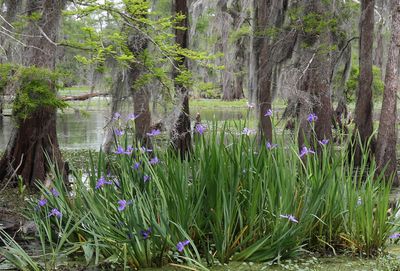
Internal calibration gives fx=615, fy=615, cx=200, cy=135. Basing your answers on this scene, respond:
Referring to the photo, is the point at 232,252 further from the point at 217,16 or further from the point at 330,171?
the point at 217,16

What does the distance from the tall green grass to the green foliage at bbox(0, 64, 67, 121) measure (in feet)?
8.38

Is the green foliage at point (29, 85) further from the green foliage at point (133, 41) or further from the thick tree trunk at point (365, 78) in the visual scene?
the thick tree trunk at point (365, 78)

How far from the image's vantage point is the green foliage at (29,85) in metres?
7.14

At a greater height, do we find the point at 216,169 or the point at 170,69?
the point at 170,69

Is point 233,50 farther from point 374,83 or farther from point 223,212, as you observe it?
point 223,212

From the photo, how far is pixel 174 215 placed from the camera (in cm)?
441

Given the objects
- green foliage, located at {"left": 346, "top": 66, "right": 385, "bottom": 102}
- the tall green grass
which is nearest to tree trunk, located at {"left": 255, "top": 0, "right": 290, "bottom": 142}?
green foliage, located at {"left": 346, "top": 66, "right": 385, "bottom": 102}

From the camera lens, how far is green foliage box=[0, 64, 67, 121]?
7.14 m

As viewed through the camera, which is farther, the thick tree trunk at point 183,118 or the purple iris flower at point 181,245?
the thick tree trunk at point 183,118

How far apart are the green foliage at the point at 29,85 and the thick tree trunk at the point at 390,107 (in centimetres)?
543

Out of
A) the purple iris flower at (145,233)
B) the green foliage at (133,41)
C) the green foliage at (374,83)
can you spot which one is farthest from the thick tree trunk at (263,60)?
the purple iris flower at (145,233)

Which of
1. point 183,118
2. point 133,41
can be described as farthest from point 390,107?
point 133,41

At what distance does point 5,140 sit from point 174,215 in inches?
539

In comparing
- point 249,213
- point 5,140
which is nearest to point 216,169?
point 249,213
